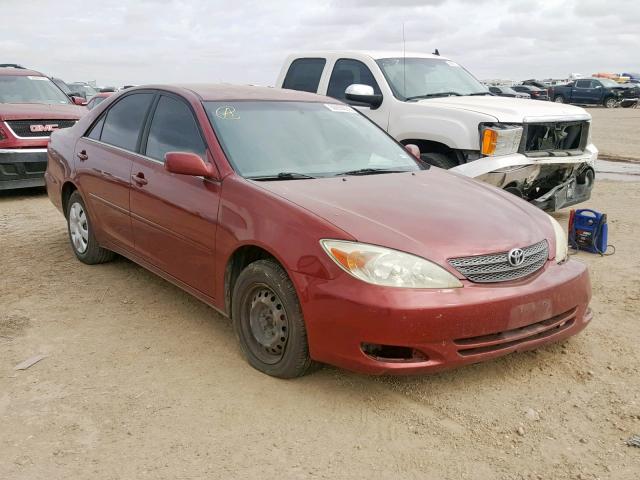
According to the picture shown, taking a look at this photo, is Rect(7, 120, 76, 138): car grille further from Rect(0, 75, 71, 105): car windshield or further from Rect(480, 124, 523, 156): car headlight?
Rect(480, 124, 523, 156): car headlight

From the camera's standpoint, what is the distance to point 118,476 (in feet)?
8.94

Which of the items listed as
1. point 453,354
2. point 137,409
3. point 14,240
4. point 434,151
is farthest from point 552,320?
point 14,240

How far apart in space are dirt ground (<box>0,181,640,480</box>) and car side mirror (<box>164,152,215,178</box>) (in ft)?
3.54

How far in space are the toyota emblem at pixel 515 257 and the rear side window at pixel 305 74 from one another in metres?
5.17

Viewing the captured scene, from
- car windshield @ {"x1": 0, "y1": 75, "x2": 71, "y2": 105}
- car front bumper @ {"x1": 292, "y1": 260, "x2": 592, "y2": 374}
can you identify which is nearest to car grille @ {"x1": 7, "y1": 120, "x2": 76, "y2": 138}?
car windshield @ {"x1": 0, "y1": 75, "x2": 71, "y2": 105}

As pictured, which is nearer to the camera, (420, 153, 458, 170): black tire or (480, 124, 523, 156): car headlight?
(480, 124, 523, 156): car headlight

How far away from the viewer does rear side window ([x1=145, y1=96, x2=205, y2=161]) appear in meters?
4.22

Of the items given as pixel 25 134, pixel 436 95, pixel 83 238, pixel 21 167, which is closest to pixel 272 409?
pixel 83 238

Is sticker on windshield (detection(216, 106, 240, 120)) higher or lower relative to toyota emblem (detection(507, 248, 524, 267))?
higher

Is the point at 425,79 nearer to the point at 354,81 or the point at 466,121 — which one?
the point at 354,81

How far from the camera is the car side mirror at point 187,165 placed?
3816 mm

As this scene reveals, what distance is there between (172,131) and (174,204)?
2.00ft

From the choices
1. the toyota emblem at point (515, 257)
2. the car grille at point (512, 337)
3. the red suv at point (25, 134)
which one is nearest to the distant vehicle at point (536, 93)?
the red suv at point (25, 134)

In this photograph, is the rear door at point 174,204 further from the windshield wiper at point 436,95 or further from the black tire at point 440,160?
the windshield wiper at point 436,95
